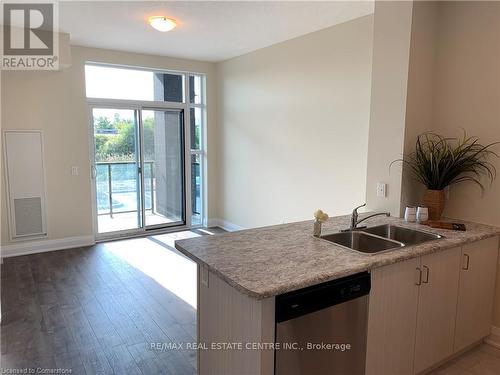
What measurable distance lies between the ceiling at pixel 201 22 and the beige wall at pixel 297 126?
0.26 metres

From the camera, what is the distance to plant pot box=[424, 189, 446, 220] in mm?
2793

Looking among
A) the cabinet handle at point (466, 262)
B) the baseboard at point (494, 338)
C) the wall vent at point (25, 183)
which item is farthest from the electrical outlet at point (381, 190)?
the wall vent at point (25, 183)

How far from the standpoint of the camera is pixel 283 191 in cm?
491

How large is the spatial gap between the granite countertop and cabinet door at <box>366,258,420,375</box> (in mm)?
110

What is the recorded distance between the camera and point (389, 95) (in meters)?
2.91

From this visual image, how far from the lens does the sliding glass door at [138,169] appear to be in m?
5.52

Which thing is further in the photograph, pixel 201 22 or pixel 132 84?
pixel 132 84

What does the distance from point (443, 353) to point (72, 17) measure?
15.0ft

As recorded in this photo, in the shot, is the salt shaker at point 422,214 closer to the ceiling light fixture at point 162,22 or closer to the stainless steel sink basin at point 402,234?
the stainless steel sink basin at point 402,234

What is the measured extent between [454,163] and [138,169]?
4577 millimetres

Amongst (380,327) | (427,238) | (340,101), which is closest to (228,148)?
(340,101)

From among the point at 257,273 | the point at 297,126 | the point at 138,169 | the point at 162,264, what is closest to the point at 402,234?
the point at 257,273

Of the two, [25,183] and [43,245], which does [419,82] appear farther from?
[43,245]

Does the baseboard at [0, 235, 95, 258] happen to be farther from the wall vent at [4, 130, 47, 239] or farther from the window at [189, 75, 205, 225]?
the window at [189, 75, 205, 225]
